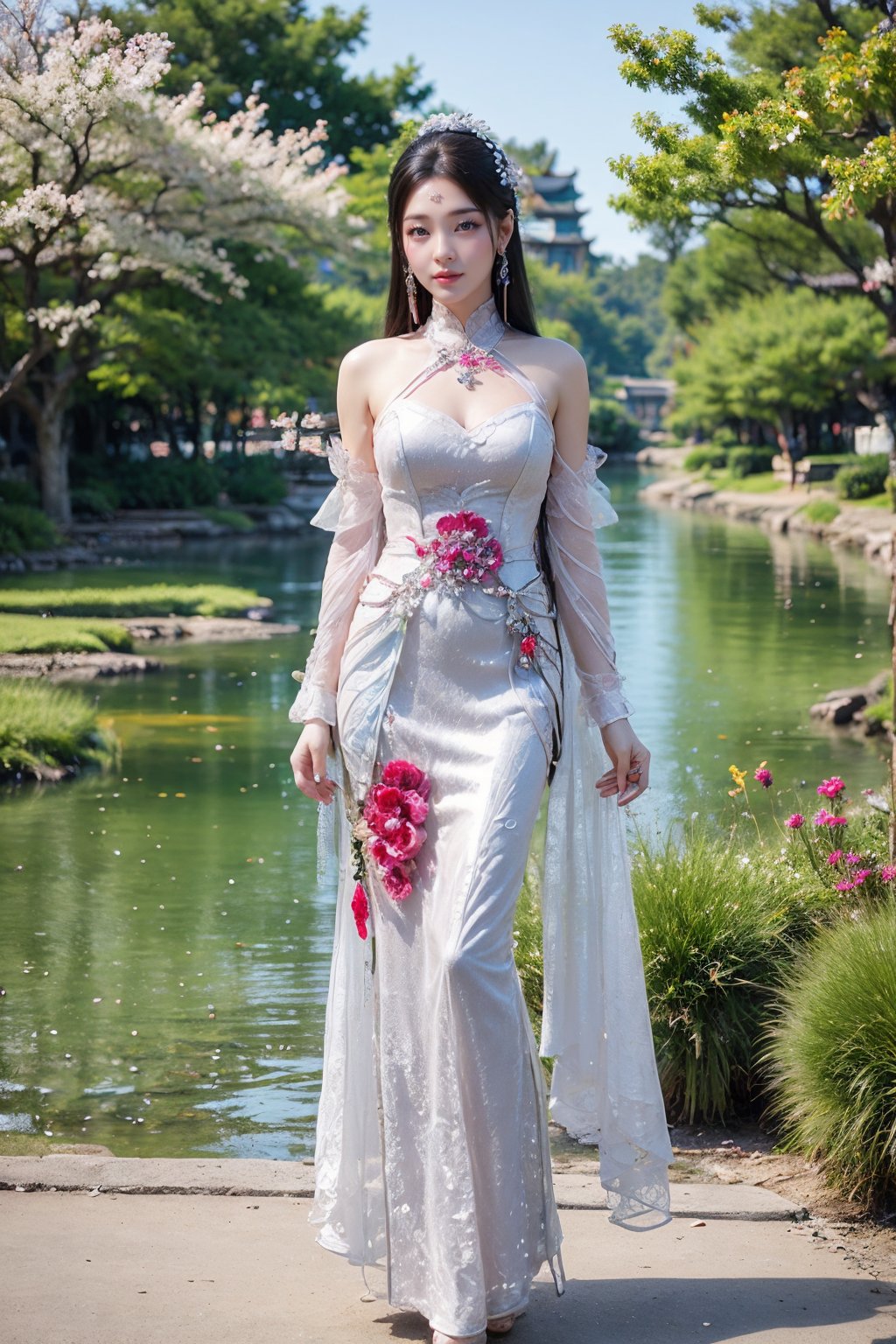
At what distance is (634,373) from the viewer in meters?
103

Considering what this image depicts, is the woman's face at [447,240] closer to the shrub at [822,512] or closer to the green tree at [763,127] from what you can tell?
the green tree at [763,127]

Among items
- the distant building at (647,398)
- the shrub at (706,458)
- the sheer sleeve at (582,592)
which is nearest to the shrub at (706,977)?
the sheer sleeve at (582,592)

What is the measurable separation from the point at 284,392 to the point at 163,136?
66.1ft

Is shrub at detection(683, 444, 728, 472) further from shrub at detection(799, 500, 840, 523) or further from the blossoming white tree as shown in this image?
the blossoming white tree

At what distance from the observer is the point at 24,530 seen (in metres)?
24.5

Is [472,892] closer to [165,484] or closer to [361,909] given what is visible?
[361,909]

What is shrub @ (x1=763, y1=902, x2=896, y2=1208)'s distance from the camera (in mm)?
3902

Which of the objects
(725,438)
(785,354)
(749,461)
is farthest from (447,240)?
(725,438)

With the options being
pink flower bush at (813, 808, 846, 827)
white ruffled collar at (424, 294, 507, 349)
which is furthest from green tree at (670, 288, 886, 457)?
white ruffled collar at (424, 294, 507, 349)

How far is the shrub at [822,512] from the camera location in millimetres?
33719

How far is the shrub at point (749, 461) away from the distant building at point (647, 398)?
139 ft

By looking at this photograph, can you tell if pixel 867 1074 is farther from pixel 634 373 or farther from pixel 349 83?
pixel 634 373

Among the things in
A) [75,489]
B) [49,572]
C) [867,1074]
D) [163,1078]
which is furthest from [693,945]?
[75,489]

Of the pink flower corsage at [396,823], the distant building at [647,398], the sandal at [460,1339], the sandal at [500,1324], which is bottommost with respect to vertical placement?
the sandal at [500,1324]
